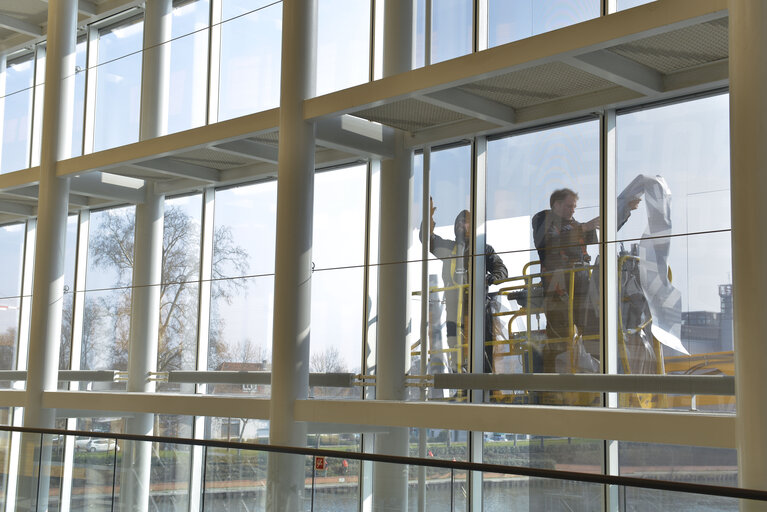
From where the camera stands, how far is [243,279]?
6.51 meters

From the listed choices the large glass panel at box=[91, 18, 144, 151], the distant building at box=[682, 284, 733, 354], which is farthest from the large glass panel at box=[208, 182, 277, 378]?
the distant building at box=[682, 284, 733, 354]

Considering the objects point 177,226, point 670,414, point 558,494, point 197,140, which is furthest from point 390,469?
point 177,226

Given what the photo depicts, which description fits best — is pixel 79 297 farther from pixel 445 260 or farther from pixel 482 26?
pixel 482 26

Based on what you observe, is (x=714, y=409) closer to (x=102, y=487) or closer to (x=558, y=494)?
(x=558, y=494)

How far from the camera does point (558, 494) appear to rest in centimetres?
345

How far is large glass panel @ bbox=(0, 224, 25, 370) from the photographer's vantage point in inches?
326

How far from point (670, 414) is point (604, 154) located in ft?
6.09

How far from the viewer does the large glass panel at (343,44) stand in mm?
5844

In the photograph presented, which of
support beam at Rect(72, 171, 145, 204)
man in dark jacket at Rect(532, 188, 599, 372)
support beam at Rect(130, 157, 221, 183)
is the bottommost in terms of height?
man in dark jacket at Rect(532, 188, 599, 372)

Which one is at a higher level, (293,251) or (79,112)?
(79,112)

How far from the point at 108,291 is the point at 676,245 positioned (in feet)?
15.9

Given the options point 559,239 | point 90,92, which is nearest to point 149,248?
point 90,92

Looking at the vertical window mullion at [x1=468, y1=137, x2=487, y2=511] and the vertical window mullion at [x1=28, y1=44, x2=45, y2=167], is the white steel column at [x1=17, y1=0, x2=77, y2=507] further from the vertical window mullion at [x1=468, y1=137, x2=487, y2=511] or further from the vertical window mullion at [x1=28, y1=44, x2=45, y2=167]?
the vertical window mullion at [x1=468, y1=137, x2=487, y2=511]

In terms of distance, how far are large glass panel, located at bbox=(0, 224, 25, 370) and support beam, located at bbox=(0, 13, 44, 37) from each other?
1.79 metres
